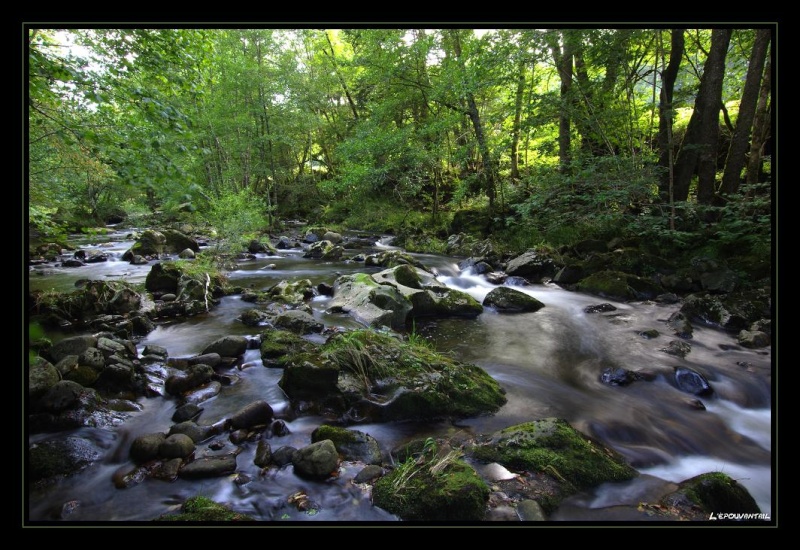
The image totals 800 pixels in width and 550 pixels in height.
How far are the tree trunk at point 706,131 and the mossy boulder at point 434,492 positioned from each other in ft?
38.7

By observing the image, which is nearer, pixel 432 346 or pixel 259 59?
pixel 432 346

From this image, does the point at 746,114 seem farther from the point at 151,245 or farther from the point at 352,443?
the point at 151,245

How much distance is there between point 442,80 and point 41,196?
12888 millimetres

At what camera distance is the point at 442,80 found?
14570 mm

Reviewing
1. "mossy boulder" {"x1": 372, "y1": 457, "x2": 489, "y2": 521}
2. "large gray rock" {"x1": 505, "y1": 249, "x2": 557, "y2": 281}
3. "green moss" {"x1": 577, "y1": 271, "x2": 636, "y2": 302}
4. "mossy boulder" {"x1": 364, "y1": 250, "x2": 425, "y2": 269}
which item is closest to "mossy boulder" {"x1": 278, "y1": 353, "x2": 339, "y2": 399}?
"mossy boulder" {"x1": 372, "y1": 457, "x2": 489, "y2": 521}

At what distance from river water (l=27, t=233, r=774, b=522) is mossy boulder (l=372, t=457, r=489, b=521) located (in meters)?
0.14

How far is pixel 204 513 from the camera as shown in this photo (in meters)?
2.84

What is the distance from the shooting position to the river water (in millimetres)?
3111

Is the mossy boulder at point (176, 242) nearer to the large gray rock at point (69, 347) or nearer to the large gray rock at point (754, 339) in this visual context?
the large gray rock at point (69, 347)

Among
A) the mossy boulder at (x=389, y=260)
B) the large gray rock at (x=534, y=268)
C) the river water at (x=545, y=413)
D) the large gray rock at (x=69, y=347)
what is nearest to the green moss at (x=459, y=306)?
the river water at (x=545, y=413)

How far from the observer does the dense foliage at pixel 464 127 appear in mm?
4047

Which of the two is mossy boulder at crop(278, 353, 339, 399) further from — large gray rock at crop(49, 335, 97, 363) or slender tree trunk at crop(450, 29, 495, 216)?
slender tree trunk at crop(450, 29, 495, 216)
